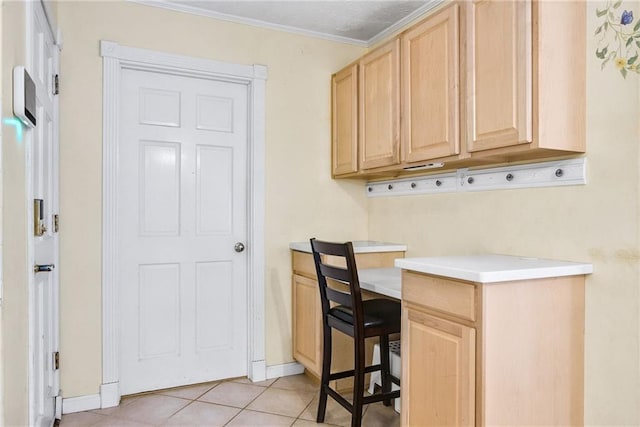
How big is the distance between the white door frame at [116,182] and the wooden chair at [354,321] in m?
0.75

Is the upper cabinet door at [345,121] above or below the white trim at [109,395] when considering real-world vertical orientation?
above

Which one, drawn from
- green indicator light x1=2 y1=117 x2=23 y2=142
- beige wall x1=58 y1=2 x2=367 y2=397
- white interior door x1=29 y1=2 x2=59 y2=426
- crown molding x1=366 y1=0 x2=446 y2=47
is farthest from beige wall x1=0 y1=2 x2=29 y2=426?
crown molding x1=366 y1=0 x2=446 y2=47

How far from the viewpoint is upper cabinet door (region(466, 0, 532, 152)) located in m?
1.70

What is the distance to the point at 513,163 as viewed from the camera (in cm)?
209

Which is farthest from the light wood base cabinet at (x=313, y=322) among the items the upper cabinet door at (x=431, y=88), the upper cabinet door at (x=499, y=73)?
the upper cabinet door at (x=499, y=73)

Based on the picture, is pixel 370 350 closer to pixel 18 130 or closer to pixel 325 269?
pixel 325 269

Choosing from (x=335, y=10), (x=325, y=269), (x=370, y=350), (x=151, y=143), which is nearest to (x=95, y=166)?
(x=151, y=143)

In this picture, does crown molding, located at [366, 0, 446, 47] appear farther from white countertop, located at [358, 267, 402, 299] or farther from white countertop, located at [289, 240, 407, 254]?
white countertop, located at [358, 267, 402, 299]

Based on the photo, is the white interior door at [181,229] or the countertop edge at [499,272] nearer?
the countertop edge at [499,272]

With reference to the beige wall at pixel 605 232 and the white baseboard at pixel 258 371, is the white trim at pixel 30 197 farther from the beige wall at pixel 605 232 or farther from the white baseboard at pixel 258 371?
the beige wall at pixel 605 232

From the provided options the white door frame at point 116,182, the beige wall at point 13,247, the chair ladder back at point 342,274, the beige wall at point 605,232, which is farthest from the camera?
the white door frame at point 116,182

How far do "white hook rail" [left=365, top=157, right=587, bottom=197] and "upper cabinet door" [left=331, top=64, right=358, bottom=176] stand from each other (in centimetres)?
34

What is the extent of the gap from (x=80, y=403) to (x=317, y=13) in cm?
275

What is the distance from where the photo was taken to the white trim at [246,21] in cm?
272
